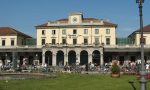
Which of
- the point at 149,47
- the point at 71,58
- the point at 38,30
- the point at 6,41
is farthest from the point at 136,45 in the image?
the point at 6,41

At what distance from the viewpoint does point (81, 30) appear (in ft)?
275

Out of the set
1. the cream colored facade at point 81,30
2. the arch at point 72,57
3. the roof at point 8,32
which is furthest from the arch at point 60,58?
the roof at point 8,32

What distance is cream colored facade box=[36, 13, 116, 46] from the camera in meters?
83.3

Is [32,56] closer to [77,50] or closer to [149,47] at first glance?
[77,50]

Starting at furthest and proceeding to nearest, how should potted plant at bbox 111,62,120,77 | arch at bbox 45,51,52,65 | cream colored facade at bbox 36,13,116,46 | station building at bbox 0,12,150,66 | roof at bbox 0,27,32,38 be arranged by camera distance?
roof at bbox 0,27,32,38 < cream colored facade at bbox 36,13,116,46 < arch at bbox 45,51,52,65 < station building at bbox 0,12,150,66 < potted plant at bbox 111,62,120,77

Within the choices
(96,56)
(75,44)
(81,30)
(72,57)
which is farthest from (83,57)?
(81,30)

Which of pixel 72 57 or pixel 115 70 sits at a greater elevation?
pixel 72 57

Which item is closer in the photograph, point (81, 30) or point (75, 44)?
point (75, 44)

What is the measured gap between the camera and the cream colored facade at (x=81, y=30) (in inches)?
3280

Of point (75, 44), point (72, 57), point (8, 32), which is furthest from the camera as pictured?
point (8, 32)

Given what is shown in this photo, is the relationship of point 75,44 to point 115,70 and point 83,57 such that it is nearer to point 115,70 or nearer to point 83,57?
point 83,57

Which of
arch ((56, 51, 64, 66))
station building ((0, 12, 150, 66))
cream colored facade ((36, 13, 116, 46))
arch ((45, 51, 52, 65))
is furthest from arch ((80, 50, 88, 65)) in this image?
arch ((45, 51, 52, 65))

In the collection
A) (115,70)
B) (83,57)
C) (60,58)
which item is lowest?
(115,70)

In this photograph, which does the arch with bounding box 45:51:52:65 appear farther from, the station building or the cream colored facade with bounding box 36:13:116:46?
the cream colored facade with bounding box 36:13:116:46
